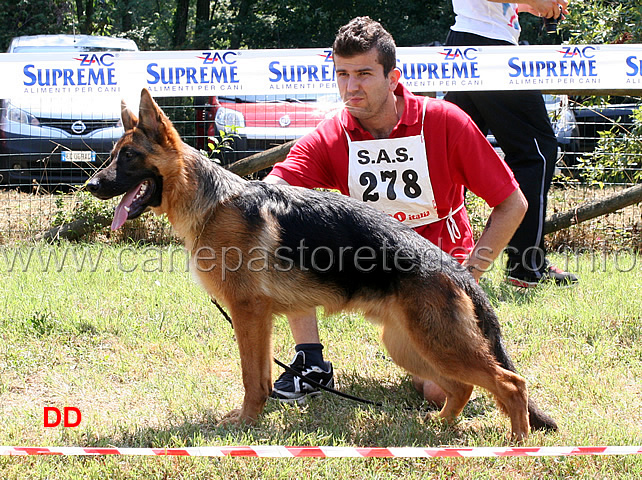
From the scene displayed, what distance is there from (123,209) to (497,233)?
82.4 inches

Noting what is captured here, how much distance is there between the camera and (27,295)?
5.10 m

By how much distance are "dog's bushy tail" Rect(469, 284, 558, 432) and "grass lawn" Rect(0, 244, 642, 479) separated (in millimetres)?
86

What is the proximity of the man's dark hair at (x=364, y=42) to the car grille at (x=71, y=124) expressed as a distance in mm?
4874

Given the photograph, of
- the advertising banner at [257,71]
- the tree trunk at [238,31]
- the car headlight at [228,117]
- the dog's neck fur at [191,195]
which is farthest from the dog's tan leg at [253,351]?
the tree trunk at [238,31]

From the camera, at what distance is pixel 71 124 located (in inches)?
303

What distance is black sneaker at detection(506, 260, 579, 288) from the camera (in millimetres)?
5625

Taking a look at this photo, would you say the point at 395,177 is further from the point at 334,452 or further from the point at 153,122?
the point at 334,452

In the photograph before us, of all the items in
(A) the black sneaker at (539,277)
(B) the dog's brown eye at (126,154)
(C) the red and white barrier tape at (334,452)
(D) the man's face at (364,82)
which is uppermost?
(D) the man's face at (364,82)

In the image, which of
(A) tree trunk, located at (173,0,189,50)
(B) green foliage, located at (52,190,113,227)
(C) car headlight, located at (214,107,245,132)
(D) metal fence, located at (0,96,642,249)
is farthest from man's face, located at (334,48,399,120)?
(A) tree trunk, located at (173,0,189,50)

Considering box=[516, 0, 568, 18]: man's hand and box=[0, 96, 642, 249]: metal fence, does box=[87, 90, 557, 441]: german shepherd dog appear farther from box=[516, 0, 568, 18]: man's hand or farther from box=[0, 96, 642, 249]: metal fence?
box=[0, 96, 642, 249]: metal fence

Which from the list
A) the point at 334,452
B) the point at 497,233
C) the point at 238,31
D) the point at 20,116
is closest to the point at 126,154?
the point at 334,452

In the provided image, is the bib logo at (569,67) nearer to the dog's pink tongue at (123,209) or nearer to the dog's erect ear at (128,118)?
the dog's erect ear at (128,118)

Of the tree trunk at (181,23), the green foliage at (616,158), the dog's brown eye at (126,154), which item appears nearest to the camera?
the dog's brown eye at (126,154)

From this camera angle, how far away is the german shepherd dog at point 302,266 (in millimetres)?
3139
